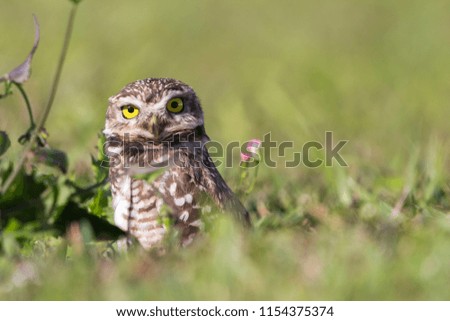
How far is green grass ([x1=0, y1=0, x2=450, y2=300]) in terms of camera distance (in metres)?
3.62

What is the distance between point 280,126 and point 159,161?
3.55 metres

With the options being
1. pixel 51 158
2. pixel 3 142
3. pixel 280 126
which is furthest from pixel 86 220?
pixel 280 126

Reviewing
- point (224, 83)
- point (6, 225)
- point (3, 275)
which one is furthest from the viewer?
point (224, 83)

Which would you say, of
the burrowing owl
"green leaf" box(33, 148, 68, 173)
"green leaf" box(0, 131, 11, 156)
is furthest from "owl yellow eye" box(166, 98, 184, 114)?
"green leaf" box(0, 131, 11, 156)

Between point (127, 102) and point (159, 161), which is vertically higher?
point (127, 102)

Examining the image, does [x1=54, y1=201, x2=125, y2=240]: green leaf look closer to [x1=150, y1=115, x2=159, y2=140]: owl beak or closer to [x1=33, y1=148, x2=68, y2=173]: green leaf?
[x1=33, y1=148, x2=68, y2=173]: green leaf

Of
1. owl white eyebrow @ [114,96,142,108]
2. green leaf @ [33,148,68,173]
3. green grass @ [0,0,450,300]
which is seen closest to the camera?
green grass @ [0,0,450,300]

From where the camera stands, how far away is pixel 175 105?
5.05 m

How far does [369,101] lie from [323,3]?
506 cm

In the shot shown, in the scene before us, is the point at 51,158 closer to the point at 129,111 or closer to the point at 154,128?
the point at 154,128

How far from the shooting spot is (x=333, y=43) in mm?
11469

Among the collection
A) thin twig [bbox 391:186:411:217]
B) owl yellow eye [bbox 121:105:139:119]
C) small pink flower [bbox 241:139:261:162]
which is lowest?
thin twig [bbox 391:186:411:217]
